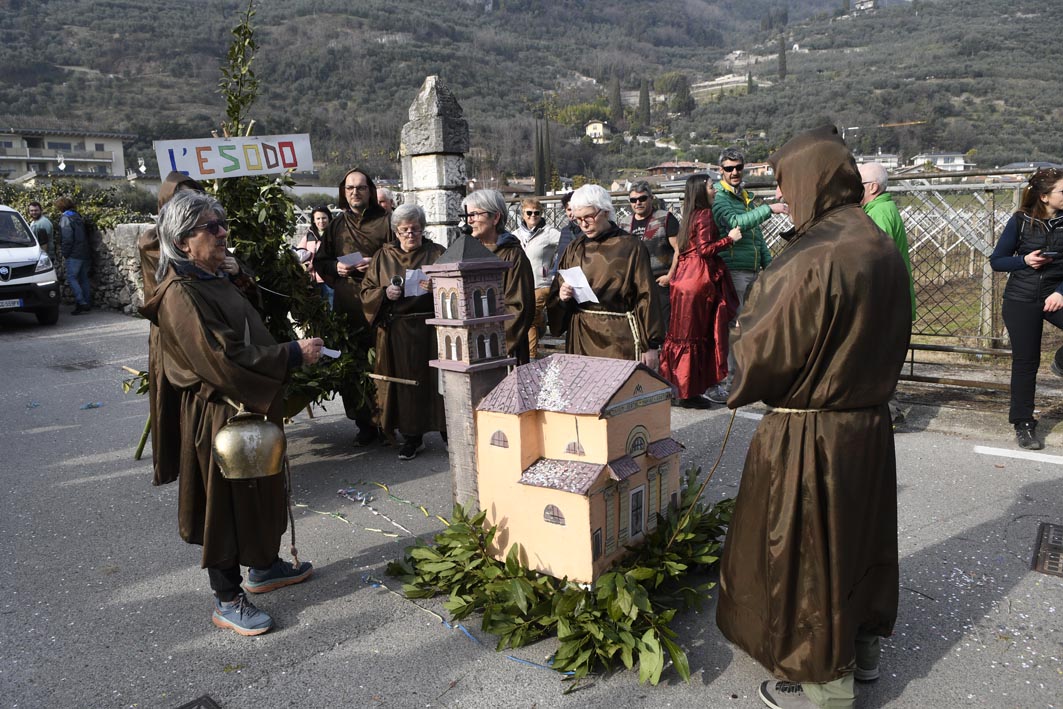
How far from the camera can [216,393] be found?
134 inches

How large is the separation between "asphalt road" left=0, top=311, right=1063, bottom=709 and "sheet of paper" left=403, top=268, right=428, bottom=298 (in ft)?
4.40

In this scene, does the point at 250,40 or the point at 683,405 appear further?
the point at 683,405

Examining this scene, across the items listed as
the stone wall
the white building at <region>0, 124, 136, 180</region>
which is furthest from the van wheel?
the white building at <region>0, 124, 136, 180</region>

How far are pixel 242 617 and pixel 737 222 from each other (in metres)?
5.40

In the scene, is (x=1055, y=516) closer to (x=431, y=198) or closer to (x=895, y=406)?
(x=895, y=406)

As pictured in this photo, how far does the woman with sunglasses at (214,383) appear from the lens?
3.26 metres

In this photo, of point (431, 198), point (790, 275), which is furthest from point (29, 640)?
point (431, 198)

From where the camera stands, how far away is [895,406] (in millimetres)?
6656

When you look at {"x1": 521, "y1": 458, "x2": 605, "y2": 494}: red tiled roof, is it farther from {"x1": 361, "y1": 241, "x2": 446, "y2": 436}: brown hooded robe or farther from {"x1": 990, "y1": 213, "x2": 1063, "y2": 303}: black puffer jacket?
{"x1": 990, "y1": 213, "x2": 1063, "y2": 303}: black puffer jacket

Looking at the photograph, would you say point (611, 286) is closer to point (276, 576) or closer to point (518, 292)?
point (518, 292)

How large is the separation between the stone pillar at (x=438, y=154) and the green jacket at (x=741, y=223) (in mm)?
3038

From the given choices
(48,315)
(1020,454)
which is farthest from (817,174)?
(48,315)

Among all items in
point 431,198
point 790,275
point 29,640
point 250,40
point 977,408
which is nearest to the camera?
point 790,275

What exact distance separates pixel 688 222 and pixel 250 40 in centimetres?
393
